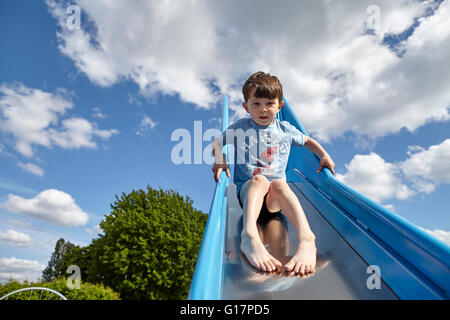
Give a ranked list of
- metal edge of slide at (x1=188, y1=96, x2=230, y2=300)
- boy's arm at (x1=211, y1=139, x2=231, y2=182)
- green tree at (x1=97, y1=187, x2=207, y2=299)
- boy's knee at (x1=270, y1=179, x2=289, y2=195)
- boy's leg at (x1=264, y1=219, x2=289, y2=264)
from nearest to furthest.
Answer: metal edge of slide at (x1=188, y1=96, x2=230, y2=300) → boy's leg at (x1=264, y1=219, x2=289, y2=264) → boy's knee at (x1=270, y1=179, x2=289, y2=195) → boy's arm at (x1=211, y1=139, x2=231, y2=182) → green tree at (x1=97, y1=187, x2=207, y2=299)

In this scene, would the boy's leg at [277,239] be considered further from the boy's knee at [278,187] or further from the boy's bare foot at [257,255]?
the boy's knee at [278,187]

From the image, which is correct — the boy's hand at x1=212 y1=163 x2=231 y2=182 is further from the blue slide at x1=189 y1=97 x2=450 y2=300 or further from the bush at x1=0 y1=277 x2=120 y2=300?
the bush at x1=0 y1=277 x2=120 y2=300

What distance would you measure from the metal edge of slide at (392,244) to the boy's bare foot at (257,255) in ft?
1.72

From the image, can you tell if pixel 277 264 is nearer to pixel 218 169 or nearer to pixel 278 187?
pixel 278 187

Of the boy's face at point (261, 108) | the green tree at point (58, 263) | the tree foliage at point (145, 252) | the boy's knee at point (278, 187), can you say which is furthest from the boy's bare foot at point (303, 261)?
the green tree at point (58, 263)

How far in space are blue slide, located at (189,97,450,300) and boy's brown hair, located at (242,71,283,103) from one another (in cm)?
90

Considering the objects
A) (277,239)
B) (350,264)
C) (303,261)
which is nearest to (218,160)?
(277,239)

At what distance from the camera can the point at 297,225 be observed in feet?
5.35

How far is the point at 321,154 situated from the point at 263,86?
2.61 ft

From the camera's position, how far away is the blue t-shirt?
2.21m

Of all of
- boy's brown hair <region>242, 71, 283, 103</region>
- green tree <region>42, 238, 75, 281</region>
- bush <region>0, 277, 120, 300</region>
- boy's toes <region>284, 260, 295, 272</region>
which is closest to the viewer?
boy's toes <region>284, 260, 295, 272</region>

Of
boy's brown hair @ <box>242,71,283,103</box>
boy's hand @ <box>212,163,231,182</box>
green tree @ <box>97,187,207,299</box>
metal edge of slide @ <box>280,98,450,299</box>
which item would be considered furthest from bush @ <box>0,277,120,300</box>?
metal edge of slide @ <box>280,98,450,299</box>

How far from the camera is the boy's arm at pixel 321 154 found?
2.34m

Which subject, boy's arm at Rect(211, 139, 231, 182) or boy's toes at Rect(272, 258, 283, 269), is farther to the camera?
boy's arm at Rect(211, 139, 231, 182)
